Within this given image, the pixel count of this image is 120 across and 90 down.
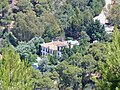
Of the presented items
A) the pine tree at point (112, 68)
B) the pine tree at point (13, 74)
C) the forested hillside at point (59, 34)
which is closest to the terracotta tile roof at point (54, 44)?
the forested hillside at point (59, 34)

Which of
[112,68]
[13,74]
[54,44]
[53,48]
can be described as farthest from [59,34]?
[112,68]

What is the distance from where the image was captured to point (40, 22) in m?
30.1

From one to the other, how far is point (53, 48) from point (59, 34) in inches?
121

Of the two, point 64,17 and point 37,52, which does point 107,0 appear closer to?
point 64,17

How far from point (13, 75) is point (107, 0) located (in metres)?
27.9

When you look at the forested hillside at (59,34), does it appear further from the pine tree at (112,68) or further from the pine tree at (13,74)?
the pine tree at (112,68)

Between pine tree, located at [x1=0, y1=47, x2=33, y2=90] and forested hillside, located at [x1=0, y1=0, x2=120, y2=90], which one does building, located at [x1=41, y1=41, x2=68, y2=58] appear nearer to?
forested hillside, located at [x1=0, y1=0, x2=120, y2=90]

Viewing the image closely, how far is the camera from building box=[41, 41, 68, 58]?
26.7 m

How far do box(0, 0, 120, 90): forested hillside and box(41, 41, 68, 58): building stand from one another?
1.83 feet

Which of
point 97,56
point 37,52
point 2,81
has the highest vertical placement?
point 2,81

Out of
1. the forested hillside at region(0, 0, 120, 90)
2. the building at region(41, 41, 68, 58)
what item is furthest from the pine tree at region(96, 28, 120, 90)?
the building at region(41, 41, 68, 58)

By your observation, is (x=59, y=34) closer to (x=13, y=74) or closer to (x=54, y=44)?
(x=54, y=44)

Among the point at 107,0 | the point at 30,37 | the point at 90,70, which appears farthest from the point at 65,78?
the point at 107,0

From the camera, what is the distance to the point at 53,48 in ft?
88.6
